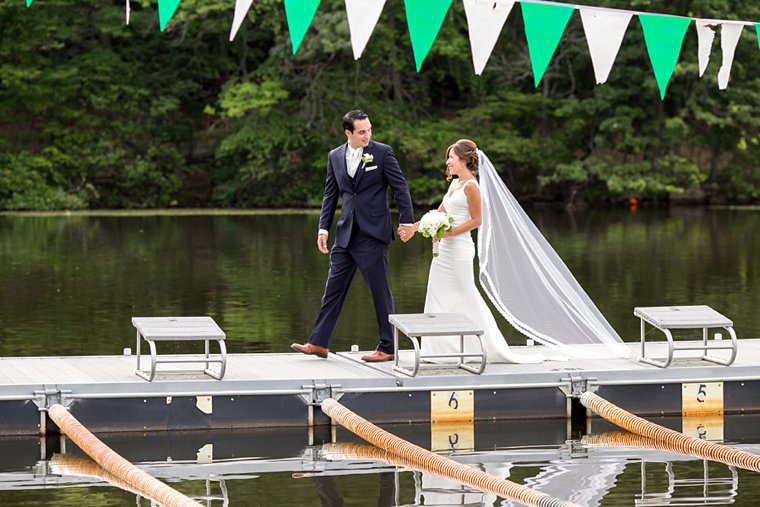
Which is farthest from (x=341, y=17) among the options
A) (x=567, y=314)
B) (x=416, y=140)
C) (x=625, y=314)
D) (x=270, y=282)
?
(x=567, y=314)

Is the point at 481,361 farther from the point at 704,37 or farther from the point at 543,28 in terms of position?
the point at 704,37

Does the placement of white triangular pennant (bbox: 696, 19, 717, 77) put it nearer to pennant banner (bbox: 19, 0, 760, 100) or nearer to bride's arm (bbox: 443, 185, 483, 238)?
pennant banner (bbox: 19, 0, 760, 100)

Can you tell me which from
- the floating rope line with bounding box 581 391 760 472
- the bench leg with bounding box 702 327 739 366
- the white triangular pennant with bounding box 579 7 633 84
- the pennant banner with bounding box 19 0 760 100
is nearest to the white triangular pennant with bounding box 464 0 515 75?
the pennant banner with bounding box 19 0 760 100

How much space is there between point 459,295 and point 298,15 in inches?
88.7

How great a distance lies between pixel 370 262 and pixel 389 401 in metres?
1.14

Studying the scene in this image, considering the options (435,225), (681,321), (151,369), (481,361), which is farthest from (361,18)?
(681,321)

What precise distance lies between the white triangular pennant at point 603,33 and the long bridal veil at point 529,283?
4.02ft

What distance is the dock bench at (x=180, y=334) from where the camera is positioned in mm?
9516

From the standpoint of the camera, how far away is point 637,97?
145ft

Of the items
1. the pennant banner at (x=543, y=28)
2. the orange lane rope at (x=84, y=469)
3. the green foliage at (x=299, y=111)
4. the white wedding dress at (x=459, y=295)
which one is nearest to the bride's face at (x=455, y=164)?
the white wedding dress at (x=459, y=295)

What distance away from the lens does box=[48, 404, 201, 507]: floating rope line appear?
7.77 meters

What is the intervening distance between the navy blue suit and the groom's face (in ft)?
0.20

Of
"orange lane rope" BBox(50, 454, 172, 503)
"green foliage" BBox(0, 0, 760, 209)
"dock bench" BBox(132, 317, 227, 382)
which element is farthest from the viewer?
"green foliage" BBox(0, 0, 760, 209)

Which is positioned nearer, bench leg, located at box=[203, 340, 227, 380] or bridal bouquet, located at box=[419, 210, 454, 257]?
bench leg, located at box=[203, 340, 227, 380]
